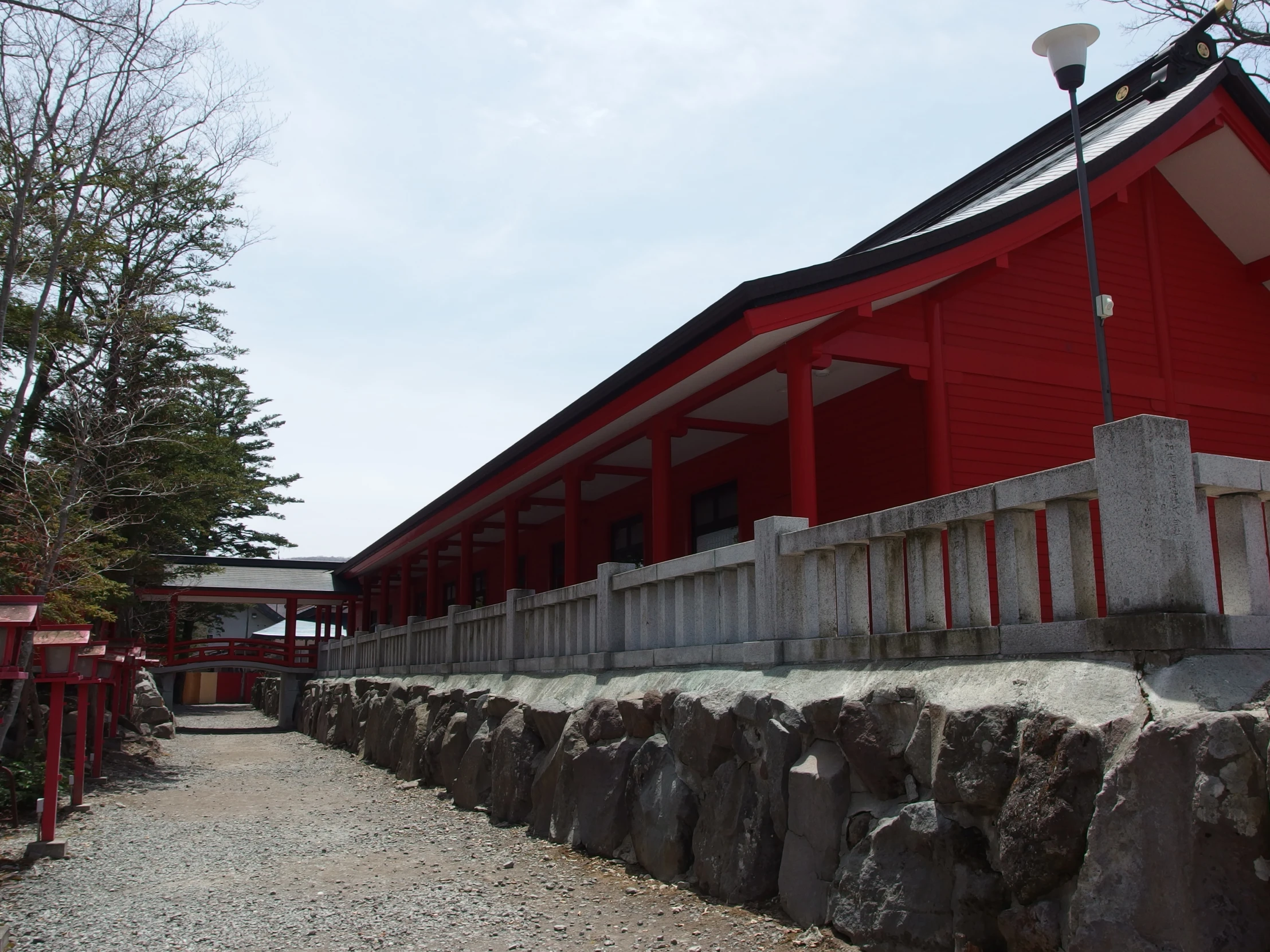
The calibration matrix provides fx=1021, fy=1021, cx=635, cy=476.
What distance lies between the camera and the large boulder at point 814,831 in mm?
5324

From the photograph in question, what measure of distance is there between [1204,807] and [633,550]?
1299 centimetres

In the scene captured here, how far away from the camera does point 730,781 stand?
20.9 ft

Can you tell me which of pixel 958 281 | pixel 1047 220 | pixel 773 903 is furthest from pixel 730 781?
pixel 1047 220

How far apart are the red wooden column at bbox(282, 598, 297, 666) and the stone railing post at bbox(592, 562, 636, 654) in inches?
789

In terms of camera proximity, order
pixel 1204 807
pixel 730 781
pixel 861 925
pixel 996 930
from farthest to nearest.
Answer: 1. pixel 730 781
2. pixel 861 925
3. pixel 996 930
4. pixel 1204 807

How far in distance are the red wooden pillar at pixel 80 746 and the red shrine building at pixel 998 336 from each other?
5627 mm

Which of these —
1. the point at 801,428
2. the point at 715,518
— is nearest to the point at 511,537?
the point at 715,518

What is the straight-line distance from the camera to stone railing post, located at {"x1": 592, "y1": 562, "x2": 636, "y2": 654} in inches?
359

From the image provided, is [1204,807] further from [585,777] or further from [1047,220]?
[1047,220]

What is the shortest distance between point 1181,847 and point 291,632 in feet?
90.1

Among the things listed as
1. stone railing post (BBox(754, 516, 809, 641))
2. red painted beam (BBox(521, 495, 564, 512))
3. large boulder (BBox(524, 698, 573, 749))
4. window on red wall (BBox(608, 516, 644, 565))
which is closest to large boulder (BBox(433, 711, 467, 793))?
large boulder (BBox(524, 698, 573, 749))

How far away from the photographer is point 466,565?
1772 cm

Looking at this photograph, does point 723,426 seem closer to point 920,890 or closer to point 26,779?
point 920,890

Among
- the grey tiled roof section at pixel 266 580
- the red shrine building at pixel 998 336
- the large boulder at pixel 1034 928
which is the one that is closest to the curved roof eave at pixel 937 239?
the red shrine building at pixel 998 336
